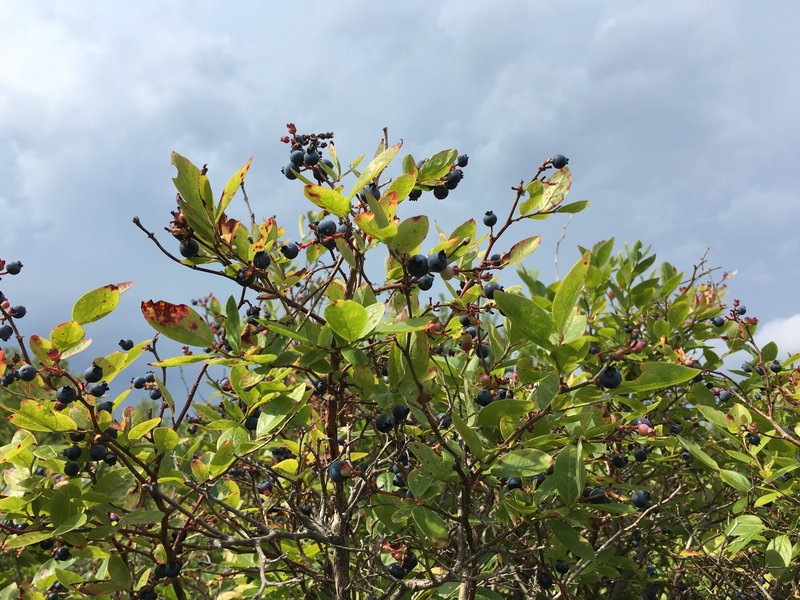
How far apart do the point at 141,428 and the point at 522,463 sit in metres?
1.06

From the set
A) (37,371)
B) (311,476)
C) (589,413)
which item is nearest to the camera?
(589,413)

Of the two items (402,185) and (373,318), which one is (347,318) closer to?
(373,318)

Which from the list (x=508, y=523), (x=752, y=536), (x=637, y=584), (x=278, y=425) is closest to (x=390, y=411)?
(x=278, y=425)

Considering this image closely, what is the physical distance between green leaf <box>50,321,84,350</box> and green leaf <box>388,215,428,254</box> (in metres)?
0.89

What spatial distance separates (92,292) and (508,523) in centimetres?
147

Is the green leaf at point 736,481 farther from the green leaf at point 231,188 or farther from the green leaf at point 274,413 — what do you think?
the green leaf at point 231,188

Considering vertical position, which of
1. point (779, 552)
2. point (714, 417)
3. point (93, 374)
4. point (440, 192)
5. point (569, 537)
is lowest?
point (779, 552)

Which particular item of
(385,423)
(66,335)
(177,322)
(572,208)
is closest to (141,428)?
(66,335)

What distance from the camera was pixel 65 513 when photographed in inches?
67.3

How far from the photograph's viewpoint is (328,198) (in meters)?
1.36

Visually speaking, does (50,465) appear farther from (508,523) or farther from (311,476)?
(508,523)

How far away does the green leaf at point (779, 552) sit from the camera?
6.67ft

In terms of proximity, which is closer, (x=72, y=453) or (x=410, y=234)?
(x=410, y=234)

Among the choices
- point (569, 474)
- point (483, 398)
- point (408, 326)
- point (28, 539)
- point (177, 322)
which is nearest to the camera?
point (408, 326)
